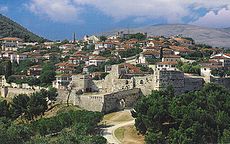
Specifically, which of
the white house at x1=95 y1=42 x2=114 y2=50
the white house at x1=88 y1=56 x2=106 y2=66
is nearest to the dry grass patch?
the white house at x1=88 y1=56 x2=106 y2=66

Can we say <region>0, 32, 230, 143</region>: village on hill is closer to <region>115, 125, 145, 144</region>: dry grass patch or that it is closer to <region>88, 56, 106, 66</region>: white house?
<region>88, 56, 106, 66</region>: white house

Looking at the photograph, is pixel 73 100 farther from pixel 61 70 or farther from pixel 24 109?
pixel 61 70

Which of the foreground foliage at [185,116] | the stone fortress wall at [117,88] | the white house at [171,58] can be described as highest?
the white house at [171,58]

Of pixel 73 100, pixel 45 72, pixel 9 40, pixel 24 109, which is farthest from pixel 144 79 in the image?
pixel 9 40

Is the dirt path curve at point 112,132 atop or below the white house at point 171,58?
below

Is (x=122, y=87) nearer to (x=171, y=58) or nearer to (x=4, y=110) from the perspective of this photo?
(x=4, y=110)

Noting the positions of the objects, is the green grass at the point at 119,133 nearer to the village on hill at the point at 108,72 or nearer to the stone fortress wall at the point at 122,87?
the village on hill at the point at 108,72

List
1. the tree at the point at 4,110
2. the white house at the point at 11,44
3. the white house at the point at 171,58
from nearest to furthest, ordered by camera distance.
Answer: the tree at the point at 4,110
the white house at the point at 171,58
the white house at the point at 11,44

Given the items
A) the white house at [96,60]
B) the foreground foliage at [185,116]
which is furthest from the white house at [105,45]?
the foreground foliage at [185,116]
